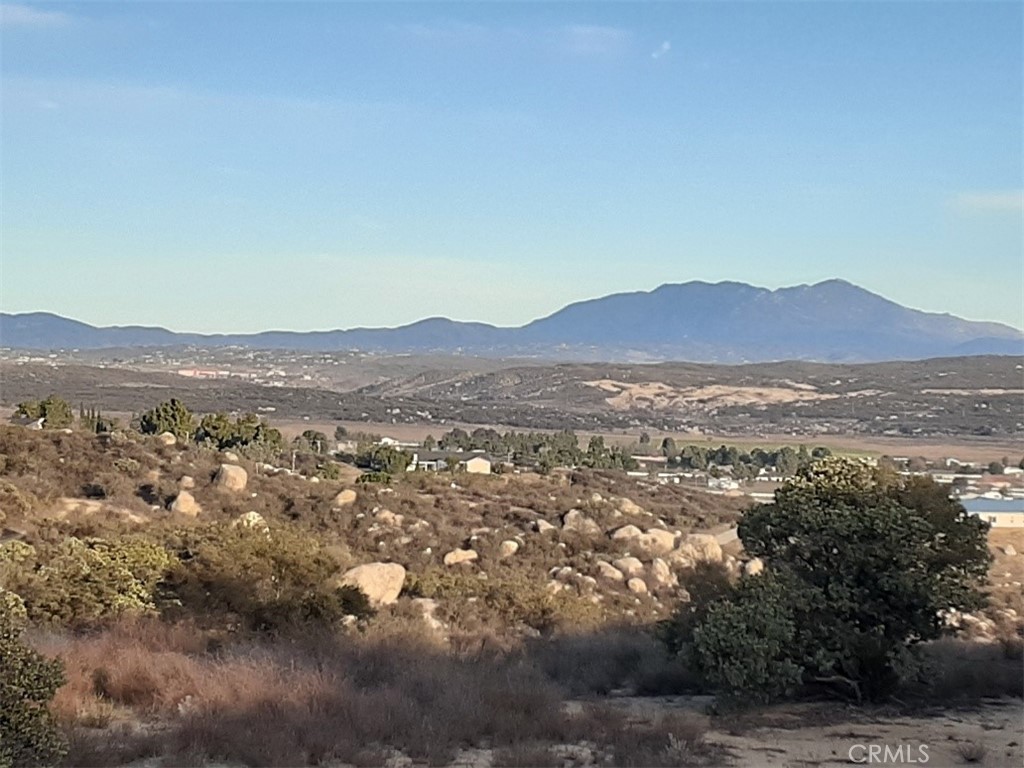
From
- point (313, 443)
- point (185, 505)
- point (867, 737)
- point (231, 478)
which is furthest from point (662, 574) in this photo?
point (313, 443)

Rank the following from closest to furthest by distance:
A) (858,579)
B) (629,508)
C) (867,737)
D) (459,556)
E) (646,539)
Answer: (867,737), (858,579), (459,556), (646,539), (629,508)

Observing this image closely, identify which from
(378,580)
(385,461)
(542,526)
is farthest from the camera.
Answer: (385,461)

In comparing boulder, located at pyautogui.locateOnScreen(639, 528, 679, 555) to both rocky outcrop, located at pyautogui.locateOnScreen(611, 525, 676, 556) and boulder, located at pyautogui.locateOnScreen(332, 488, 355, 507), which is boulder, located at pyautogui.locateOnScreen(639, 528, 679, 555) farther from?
boulder, located at pyautogui.locateOnScreen(332, 488, 355, 507)

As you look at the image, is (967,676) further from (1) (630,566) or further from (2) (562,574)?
(1) (630,566)

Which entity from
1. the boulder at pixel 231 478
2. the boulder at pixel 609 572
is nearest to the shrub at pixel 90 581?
the boulder at pixel 609 572

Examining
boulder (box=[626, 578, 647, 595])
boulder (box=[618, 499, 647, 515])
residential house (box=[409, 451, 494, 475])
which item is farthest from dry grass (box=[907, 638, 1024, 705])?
residential house (box=[409, 451, 494, 475])

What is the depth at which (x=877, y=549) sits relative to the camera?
1202 centimetres

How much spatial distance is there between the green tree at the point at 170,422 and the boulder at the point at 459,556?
17.4 m

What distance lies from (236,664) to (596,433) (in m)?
83.9

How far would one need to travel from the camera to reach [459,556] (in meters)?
24.5

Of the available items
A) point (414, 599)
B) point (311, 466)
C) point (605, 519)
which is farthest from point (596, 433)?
point (414, 599)

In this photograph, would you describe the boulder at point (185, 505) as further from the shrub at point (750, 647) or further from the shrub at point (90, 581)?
the shrub at point (750, 647)

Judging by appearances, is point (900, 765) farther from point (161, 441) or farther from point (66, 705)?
point (161, 441)

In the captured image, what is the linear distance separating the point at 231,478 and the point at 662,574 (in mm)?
10543
